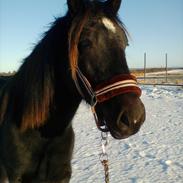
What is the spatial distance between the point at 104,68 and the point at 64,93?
0.64 metres

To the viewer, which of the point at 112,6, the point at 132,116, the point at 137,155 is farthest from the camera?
the point at 137,155

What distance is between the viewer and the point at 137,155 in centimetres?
567

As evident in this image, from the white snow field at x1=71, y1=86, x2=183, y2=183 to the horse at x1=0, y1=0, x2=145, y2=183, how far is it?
420 mm

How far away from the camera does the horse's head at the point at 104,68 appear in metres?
A: 2.20

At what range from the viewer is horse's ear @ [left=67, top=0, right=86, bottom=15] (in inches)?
99.6

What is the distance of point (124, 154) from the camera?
580 centimetres

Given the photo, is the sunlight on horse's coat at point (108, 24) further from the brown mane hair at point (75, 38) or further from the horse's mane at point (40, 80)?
the horse's mane at point (40, 80)

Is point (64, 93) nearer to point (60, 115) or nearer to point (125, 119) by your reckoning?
point (60, 115)

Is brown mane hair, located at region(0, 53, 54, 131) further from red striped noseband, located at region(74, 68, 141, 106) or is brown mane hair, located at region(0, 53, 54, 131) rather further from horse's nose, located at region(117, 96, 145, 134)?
horse's nose, located at region(117, 96, 145, 134)


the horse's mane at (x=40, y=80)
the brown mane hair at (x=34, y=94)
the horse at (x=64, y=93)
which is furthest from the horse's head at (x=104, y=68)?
the brown mane hair at (x=34, y=94)

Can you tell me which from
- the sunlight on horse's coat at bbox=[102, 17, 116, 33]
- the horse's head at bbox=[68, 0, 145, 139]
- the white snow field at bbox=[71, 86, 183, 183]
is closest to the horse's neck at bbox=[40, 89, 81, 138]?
the white snow field at bbox=[71, 86, 183, 183]

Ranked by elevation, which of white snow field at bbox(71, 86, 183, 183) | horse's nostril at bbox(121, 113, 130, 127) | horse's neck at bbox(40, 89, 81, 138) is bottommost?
white snow field at bbox(71, 86, 183, 183)

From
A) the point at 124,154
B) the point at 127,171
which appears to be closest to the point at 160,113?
the point at 124,154

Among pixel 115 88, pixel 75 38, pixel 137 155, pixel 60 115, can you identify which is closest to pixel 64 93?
pixel 60 115
